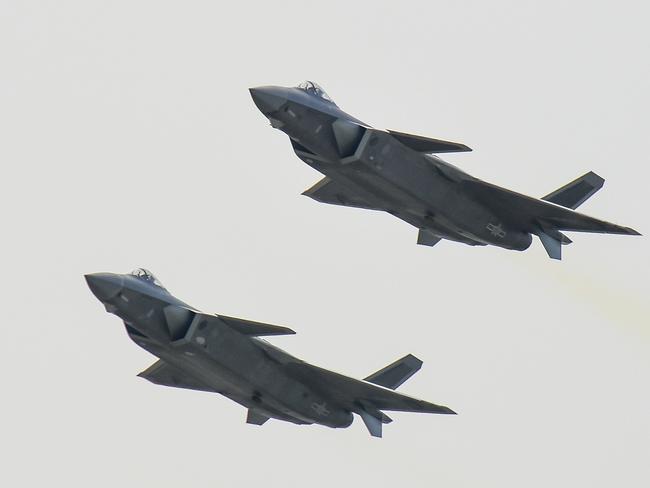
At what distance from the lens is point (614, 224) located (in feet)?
268

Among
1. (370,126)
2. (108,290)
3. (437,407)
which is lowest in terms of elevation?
(437,407)

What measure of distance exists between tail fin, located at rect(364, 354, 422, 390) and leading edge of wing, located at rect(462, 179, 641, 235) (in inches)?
293

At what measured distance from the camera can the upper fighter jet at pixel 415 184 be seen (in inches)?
3132

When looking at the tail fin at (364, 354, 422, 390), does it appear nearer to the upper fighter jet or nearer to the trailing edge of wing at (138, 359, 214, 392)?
the upper fighter jet

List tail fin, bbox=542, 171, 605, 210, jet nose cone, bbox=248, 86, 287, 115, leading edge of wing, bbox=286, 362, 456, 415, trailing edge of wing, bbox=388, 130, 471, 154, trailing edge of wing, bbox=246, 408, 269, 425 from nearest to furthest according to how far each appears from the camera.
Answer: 1. jet nose cone, bbox=248, 86, 287, 115
2. trailing edge of wing, bbox=388, 130, 471, 154
3. leading edge of wing, bbox=286, 362, 456, 415
4. tail fin, bbox=542, 171, 605, 210
5. trailing edge of wing, bbox=246, 408, 269, 425

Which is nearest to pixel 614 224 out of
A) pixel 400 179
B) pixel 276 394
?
pixel 400 179

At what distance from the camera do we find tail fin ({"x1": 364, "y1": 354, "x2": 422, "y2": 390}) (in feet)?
280

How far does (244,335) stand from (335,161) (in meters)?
7.57

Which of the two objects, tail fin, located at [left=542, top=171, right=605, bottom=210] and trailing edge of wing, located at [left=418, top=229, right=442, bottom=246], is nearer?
tail fin, located at [left=542, top=171, right=605, bottom=210]

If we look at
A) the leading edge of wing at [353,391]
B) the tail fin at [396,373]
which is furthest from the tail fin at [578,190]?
the leading edge of wing at [353,391]

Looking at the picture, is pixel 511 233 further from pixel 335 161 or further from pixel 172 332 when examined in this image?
pixel 172 332

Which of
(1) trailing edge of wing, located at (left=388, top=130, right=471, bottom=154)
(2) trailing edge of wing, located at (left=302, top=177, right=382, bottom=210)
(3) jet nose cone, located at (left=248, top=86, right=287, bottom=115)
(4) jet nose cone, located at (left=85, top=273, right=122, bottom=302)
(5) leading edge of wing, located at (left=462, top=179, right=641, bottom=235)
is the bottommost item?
(4) jet nose cone, located at (left=85, top=273, right=122, bottom=302)

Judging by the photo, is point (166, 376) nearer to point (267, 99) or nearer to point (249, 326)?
point (249, 326)

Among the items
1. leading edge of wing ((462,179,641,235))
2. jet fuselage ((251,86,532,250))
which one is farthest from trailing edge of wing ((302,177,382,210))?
leading edge of wing ((462,179,641,235))
